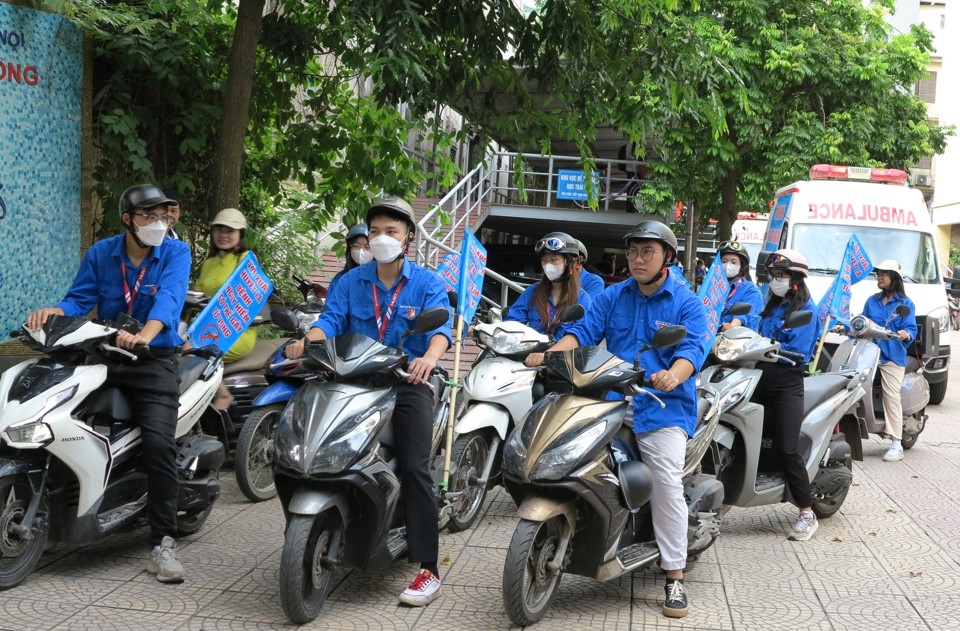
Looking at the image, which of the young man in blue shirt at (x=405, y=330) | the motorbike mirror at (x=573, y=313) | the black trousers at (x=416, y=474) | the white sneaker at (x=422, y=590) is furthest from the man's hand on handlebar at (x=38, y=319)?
the motorbike mirror at (x=573, y=313)

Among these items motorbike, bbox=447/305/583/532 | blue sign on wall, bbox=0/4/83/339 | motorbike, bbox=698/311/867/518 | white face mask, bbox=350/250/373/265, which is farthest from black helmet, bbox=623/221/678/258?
blue sign on wall, bbox=0/4/83/339

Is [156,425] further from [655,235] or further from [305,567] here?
[655,235]

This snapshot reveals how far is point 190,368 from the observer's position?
572 centimetres

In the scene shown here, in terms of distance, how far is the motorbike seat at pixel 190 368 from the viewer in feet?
18.4

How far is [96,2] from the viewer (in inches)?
318

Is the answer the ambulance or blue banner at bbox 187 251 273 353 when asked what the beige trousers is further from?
blue banner at bbox 187 251 273 353

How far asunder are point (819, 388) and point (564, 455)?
10.0 ft

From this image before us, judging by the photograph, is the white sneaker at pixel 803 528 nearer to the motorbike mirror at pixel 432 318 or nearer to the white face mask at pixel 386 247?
the motorbike mirror at pixel 432 318

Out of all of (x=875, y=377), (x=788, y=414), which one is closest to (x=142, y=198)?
(x=788, y=414)

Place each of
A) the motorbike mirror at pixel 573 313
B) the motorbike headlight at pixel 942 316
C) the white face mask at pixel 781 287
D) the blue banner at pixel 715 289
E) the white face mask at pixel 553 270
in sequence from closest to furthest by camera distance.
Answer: the motorbike mirror at pixel 573 313 < the white face mask at pixel 781 287 < the white face mask at pixel 553 270 < the blue banner at pixel 715 289 < the motorbike headlight at pixel 942 316

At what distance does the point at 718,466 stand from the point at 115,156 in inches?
208

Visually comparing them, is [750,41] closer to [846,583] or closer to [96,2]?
[96,2]

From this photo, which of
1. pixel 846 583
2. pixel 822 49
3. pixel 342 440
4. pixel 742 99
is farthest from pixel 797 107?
pixel 342 440

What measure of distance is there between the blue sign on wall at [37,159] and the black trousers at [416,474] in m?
4.10
